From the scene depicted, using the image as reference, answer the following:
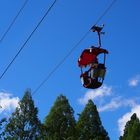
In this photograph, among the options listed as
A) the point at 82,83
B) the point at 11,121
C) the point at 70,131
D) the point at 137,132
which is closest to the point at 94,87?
the point at 82,83

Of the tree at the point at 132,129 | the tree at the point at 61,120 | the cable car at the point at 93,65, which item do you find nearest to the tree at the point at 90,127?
the tree at the point at 61,120

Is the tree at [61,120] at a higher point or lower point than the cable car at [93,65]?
higher

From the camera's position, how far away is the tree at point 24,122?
53656 mm

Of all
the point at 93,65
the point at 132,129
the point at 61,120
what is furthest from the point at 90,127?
the point at 93,65

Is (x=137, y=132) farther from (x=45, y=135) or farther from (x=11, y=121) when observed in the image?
(x=11, y=121)

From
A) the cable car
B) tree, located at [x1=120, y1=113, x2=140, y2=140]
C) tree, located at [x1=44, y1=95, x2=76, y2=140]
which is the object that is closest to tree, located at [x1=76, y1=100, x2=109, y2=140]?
tree, located at [x1=44, y1=95, x2=76, y2=140]

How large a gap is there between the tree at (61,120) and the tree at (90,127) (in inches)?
47.6

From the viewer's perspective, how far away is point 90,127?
6359cm

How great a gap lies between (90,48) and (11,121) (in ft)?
125

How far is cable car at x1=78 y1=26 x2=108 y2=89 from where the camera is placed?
679 inches

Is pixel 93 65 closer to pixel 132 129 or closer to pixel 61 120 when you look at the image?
pixel 61 120

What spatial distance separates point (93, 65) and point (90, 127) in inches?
1840

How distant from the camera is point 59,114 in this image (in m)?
62.5

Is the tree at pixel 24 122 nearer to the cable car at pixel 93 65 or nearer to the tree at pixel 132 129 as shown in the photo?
the tree at pixel 132 129
